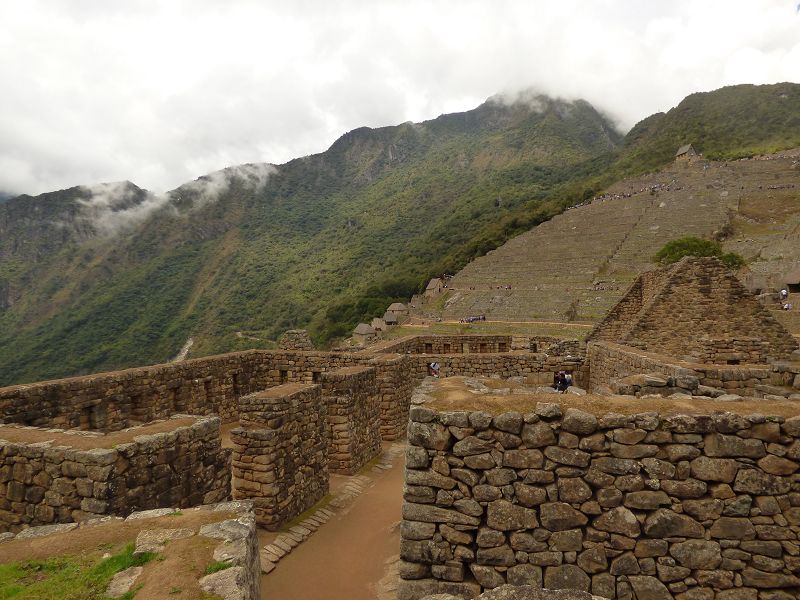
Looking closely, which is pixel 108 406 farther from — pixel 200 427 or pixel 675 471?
pixel 675 471

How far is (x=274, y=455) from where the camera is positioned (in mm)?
6062

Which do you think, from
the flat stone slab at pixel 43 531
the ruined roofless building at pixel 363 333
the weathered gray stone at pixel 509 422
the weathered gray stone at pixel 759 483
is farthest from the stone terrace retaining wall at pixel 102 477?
the ruined roofless building at pixel 363 333

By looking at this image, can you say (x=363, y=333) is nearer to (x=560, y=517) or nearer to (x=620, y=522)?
(x=560, y=517)

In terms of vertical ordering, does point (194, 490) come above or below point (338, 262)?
below

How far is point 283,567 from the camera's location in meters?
5.50

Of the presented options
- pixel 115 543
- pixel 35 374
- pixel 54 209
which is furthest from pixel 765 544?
pixel 54 209

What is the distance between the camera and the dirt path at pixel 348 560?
5027 mm

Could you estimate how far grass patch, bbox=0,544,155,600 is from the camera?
280cm

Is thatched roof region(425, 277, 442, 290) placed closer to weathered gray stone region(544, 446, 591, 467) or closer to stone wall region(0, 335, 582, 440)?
stone wall region(0, 335, 582, 440)

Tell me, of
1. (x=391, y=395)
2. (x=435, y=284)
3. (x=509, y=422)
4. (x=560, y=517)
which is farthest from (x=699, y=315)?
(x=435, y=284)

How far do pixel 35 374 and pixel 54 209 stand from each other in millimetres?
81242

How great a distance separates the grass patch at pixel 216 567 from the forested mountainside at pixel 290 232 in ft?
159

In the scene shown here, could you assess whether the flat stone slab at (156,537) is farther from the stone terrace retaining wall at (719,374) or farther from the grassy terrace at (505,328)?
the grassy terrace at (505,328)

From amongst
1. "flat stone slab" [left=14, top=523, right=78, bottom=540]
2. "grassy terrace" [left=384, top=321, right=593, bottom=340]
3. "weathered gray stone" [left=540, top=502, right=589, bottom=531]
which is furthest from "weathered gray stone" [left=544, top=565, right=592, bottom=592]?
"grassy terrace" [left=384, top=321, right=593, bottom=340]
